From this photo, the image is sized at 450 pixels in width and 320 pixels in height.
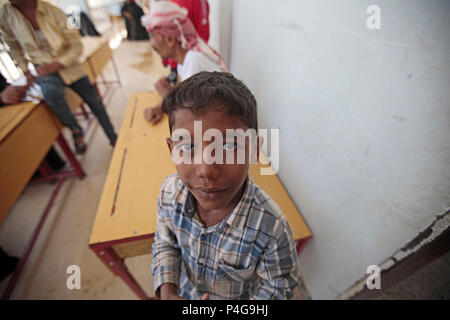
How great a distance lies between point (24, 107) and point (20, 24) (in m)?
0.91

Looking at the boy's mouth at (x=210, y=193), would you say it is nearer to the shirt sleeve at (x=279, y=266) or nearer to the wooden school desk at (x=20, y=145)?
the shirt sleeve at (x=279, y=266)

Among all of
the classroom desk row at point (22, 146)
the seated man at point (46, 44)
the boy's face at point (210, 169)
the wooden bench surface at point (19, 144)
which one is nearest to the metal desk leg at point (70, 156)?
the classroom desk row at point (22, 146)

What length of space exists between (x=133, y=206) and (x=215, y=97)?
0.68 m

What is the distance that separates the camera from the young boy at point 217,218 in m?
0.45

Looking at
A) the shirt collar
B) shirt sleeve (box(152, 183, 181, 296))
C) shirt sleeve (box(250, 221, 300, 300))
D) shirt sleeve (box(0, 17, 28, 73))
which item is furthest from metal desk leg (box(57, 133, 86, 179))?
shirt sleeve (box(250, 221, 300, 300))

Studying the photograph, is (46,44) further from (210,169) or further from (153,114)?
(210,169)

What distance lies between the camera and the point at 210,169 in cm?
43

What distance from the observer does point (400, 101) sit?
1.55 ft

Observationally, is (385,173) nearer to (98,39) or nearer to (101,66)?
(101,66)

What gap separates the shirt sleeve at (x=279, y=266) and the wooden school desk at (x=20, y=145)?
152 cm

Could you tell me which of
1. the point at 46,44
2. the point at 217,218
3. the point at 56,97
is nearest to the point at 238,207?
the point at 217,218

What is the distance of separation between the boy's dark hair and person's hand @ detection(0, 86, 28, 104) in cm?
149

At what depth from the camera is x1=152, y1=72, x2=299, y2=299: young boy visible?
1.47 feet

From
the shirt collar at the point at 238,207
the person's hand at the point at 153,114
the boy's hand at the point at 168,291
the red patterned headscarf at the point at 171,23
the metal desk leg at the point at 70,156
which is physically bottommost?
the metal desk leg at the point at 70,156
